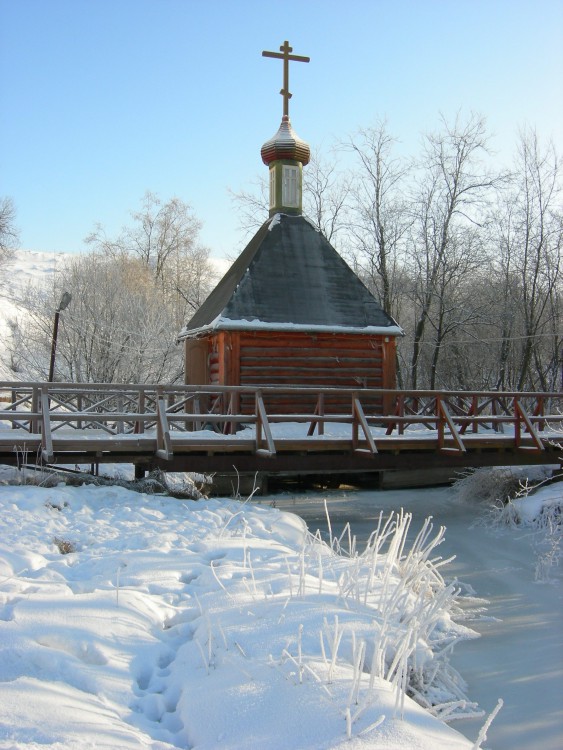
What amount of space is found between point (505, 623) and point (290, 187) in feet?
41.7

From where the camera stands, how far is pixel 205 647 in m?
4.14

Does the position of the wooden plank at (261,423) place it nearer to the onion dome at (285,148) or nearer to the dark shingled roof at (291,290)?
the dark shingled roof at (291,290)

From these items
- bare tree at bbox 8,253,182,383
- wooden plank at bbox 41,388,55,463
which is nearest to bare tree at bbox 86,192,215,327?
bare tree at bbox 8,253,182,383

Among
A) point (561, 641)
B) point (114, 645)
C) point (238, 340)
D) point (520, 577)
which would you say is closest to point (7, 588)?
point (114, 645)

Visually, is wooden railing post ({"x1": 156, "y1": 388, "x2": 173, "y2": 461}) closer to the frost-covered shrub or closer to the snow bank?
the snow bank

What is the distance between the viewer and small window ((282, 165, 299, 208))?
55.4ft

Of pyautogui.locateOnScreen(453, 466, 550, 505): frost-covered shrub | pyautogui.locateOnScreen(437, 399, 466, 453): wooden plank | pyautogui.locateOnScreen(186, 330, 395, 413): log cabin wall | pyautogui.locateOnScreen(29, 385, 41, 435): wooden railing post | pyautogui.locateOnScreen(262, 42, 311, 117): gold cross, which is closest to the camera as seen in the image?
pyautogui.locateOnScreen(29, 385, 41, 435): wooden railing post

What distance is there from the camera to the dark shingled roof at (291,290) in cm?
1421

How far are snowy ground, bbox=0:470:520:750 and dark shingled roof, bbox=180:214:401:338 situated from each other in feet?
25.8

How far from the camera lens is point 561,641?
6.31 meters

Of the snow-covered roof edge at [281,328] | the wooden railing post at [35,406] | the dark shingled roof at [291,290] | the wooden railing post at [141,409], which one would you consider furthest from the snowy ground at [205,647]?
the dark shingled roof at [291,290]

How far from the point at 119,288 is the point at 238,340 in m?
13.5

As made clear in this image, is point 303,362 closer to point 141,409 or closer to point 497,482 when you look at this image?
point 141,409

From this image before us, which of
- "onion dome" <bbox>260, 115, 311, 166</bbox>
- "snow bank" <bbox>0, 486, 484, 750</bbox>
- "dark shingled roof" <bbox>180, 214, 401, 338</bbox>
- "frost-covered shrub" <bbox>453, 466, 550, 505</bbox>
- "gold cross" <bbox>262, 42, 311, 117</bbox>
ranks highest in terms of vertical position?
"gold cross" <bbox>262, 42, 311, 117</bbox>
